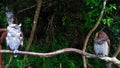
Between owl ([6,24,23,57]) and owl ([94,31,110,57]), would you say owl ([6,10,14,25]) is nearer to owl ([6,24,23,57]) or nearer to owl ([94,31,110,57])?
owl ([6,24,23,57])

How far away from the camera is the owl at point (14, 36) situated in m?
4.36

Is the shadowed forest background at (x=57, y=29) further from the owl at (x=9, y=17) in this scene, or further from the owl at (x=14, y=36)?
the owl at (x=14, y=36)

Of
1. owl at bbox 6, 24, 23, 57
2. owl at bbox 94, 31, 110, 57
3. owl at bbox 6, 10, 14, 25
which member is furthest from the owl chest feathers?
owl at bbox 6, 10, 14, 25

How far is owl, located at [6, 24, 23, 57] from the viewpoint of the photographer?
4.36 metres

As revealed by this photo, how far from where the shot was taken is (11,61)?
5871mm

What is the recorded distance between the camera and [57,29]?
629cm

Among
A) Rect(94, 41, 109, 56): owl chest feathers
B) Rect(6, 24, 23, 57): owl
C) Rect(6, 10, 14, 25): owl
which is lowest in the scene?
Rect(94, 41, 109, 56): owl chest feathers

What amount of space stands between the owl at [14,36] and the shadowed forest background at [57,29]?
120 centimetres

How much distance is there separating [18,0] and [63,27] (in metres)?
0.95

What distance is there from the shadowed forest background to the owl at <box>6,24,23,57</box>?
1.20 meters

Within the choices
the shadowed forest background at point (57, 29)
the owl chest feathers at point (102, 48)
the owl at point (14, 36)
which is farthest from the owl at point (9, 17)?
the owl chest feathers at point (102, 48)

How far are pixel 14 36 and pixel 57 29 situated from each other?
1.93 metres

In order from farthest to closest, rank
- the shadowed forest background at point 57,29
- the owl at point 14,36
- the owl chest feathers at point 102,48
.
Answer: the shadowed forest background at point 57,29, the owl chest feathers at point 102,48, the owl at point 14,36

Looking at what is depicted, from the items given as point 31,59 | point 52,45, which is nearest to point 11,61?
point 31,59
